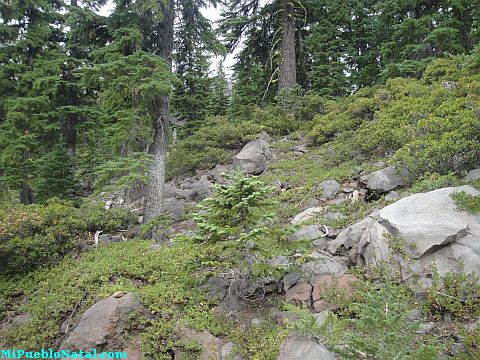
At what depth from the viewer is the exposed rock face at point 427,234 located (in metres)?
4.87

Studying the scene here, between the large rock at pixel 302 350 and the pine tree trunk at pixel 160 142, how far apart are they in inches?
211

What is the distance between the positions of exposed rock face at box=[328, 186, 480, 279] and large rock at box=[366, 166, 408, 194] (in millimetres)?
1335

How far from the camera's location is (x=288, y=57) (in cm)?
1521

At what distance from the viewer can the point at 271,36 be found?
17.1 m

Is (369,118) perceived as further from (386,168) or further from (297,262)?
(297,262)

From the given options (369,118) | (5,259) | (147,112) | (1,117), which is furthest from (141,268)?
(1,117)

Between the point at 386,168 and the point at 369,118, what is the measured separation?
13.4ft

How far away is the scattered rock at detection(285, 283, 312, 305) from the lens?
5.40m

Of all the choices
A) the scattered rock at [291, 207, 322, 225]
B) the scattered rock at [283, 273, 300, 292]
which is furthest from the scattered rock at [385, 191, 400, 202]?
the scattered rock at [283, 273, 300, 292]

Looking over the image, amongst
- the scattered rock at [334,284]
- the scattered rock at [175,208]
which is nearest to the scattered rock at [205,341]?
the scattered rock at [334,284]

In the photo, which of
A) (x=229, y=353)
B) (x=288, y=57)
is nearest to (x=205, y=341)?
(x=229, y=353)

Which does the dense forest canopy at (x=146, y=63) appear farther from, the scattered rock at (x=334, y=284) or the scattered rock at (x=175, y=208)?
the scattered rock at (x=334, y=284)

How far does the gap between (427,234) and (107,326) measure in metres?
5.15

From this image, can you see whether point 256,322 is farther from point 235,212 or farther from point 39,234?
point 39,234
